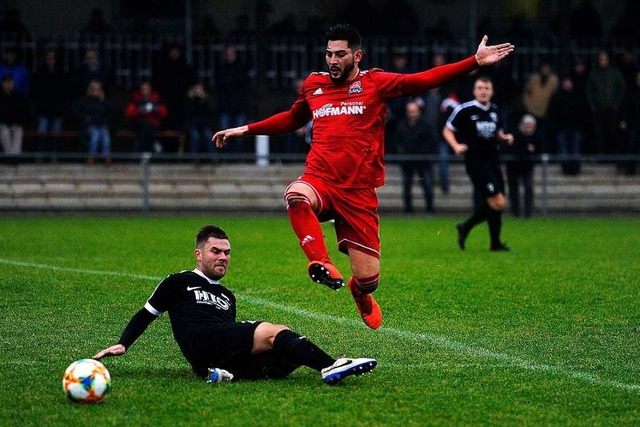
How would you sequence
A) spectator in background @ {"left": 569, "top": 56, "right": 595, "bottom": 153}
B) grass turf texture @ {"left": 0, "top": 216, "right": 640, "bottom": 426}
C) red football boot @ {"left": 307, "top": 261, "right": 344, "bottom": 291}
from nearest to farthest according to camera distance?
grass turf texture @ {"left": 0, "top": 216, "right": 640, "bottom": 426} → red football boot @ {"left": 307, "top": 261, "right": 344, "bottom": 291} → spectator in background @ {"left": 569, "top": 56, "right": 595, "bottom": 153}

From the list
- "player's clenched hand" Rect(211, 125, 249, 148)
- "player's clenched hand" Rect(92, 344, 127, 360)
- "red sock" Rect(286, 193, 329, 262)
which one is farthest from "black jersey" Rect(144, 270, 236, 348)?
"player's clenched hand" Rect(211, 125, 249, 148)

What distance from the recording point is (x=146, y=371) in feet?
25.1

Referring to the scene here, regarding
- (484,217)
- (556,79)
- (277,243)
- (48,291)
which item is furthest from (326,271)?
(556,79)

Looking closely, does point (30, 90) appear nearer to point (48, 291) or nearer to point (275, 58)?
point (275, 58)

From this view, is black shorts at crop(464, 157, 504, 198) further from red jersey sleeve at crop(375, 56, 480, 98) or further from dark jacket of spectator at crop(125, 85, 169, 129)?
dark jacket of spectator at crop(125, 85, 169, 129)

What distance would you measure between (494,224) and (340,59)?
803cm

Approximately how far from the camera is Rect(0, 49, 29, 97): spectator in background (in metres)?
24.8

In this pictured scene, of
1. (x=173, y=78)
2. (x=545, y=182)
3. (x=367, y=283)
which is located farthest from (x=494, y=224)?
(x=173, y=78)

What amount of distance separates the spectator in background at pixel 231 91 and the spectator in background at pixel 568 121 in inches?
249

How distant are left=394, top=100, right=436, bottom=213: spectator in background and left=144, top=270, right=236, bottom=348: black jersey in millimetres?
16947

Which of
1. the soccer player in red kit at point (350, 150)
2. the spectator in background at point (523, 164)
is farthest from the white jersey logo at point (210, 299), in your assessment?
the spectator in background at point (523, 164)

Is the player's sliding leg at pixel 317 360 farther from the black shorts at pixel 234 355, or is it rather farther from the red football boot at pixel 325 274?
the red football boot at pixel 325 274

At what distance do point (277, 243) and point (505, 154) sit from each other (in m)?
8.25

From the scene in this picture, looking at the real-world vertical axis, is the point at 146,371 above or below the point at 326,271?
below
